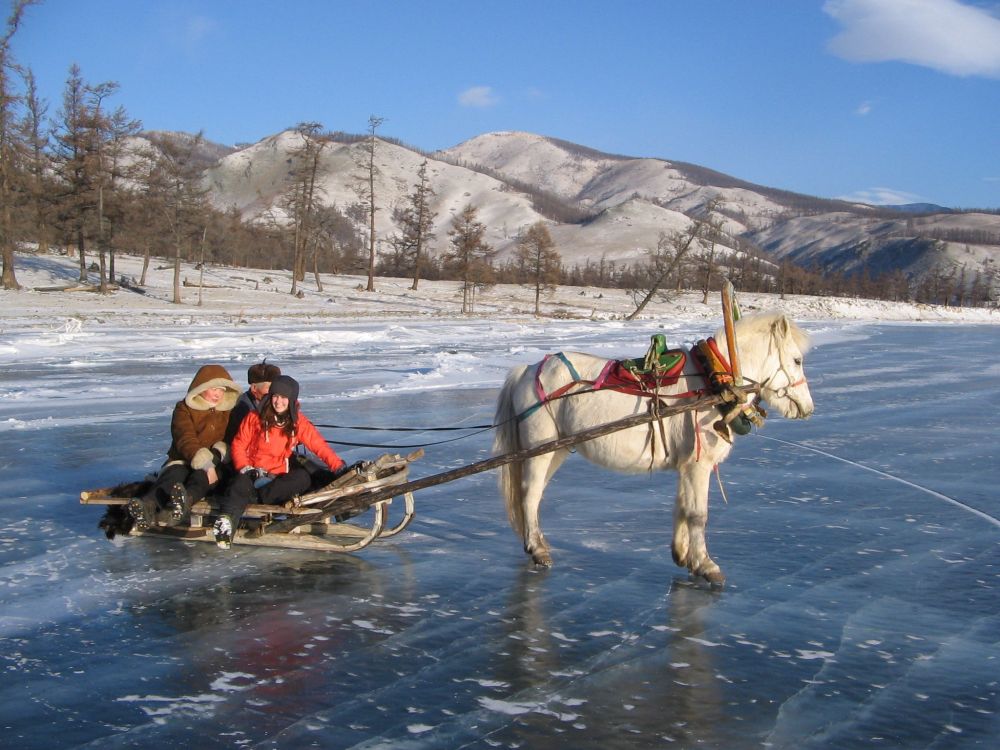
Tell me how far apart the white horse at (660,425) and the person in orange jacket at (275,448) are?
1.46 meters

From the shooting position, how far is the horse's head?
568 centimetres

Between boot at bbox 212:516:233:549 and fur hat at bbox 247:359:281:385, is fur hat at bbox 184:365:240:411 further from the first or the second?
boot at bbox 212:516:233:549

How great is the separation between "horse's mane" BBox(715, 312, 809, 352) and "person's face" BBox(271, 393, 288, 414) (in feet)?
9.97

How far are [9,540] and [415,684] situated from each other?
3867 millimetres

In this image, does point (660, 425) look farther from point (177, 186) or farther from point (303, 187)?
point (303, 187)

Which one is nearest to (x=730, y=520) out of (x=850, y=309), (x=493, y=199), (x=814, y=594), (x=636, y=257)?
(x=814, y=594)

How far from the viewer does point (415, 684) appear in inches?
158

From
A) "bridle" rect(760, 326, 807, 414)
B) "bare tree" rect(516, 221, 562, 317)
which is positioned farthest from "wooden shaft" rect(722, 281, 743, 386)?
"bare tree" rect(516, 221, 562, 317)

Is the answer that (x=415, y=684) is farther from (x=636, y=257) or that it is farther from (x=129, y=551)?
(x=636, y=257)

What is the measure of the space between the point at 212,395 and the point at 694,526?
366cm

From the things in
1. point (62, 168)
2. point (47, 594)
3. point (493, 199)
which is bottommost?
point (47, 594)

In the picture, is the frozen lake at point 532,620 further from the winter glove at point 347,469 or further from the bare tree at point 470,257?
the bare tree at point 470,257

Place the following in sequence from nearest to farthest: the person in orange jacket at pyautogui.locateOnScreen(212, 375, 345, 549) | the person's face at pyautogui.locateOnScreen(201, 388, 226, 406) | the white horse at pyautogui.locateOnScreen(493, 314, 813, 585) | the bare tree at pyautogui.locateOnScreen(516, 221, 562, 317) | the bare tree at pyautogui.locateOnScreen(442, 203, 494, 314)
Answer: the white horse at pyautogui.locateOnScreen(493, 314, 813, 585)
the person in orange jacket at pyautogui.locateOnScreen(212, 375, 345, 549)
the person's face at pyautogui.locateOnScreen(201, 388, 226, 406)
the bare tree at pyautogui.locateOnScreen(442, 203, 494, 314)
the bare tree at pyautogui.locateOnScreen(516, 221, 562, 317)

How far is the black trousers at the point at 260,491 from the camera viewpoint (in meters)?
5.65
